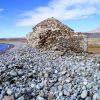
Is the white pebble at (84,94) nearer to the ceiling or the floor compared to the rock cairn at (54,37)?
nearer to the floor

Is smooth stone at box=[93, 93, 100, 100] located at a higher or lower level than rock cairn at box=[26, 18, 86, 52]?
lower

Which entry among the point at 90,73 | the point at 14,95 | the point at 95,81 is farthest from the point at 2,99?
the point at 90,73

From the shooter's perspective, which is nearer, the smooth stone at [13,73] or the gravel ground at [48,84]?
the gravel ground at [48,84]

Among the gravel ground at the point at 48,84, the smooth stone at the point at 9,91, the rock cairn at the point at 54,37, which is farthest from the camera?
the rock cairn at the point at 54,37

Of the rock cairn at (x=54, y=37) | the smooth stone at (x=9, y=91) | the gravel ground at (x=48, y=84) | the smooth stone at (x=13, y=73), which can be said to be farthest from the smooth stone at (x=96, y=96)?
the rock cairn at (x=54, y=37)

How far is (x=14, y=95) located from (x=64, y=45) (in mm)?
19320

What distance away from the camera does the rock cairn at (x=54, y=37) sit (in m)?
32.5

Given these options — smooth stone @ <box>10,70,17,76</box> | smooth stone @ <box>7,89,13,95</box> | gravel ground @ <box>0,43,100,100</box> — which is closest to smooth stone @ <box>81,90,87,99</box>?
gravel ground @ <box>0,43,100,100</box>

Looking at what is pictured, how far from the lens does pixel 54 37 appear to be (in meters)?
33.2

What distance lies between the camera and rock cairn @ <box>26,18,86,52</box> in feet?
107

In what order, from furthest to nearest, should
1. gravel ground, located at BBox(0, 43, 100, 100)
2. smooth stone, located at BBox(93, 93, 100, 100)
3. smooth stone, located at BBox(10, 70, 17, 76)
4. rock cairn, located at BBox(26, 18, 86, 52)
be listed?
rock cairn, located at BBox(26, 18, 86, 52), smooth stone, located at BBox(10, 70, 17, 76), gravel ground, located at BBox(0, 43, 100, 100), smooth stone, located at BBox(93, 93, 100, 100)

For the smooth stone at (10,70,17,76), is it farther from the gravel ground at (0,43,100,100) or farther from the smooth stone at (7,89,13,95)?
the smooth stone at (7,89,13,95)

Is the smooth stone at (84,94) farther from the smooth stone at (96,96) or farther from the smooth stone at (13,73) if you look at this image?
the smooth stone at (13,73)

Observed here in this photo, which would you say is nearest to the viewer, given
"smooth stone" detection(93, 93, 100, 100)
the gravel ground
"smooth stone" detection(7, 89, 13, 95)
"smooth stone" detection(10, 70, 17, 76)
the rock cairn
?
"smooth stone" detection(93, 93, 100, 100)
